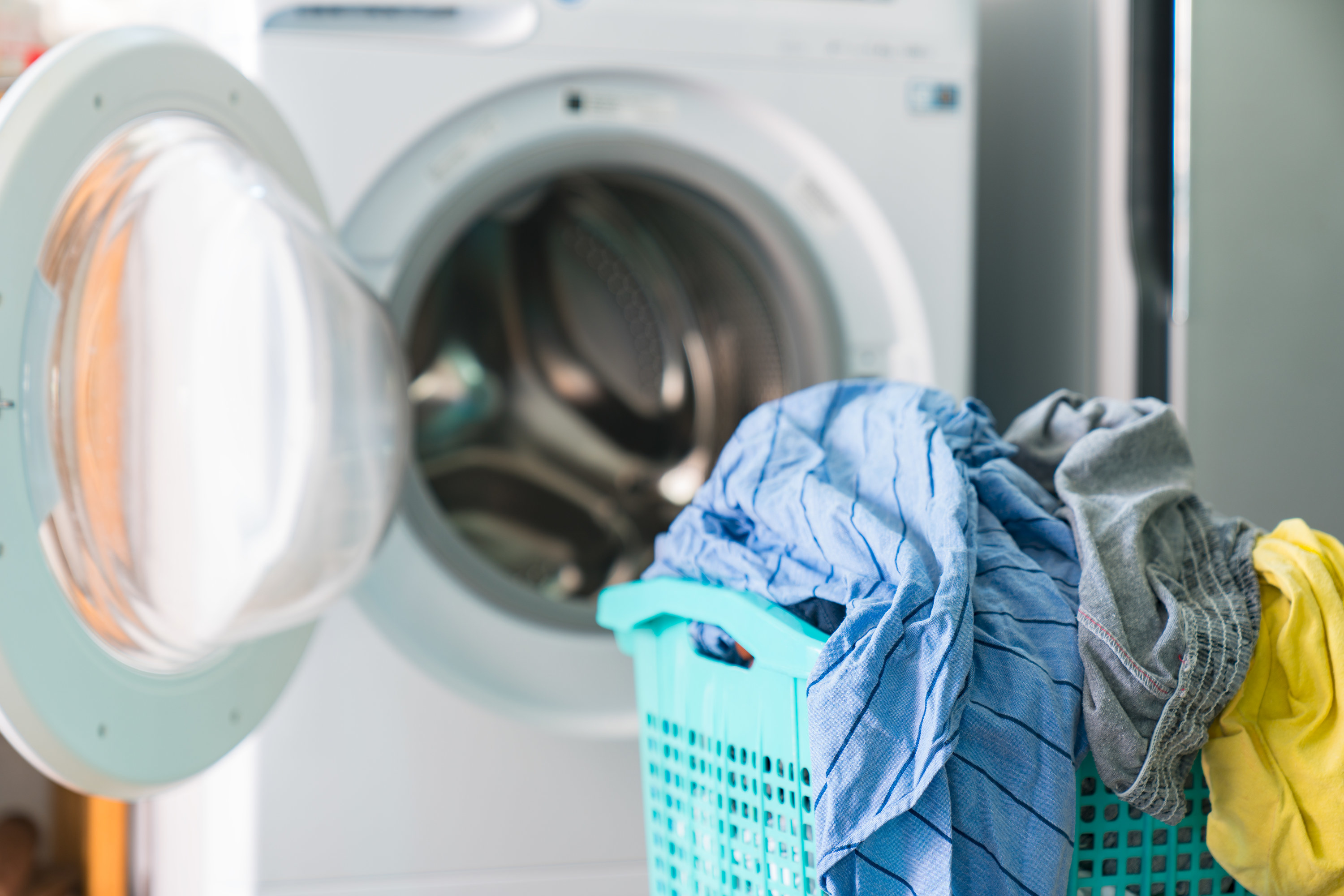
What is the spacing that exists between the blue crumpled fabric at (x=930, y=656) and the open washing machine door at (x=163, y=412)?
0.89 ft

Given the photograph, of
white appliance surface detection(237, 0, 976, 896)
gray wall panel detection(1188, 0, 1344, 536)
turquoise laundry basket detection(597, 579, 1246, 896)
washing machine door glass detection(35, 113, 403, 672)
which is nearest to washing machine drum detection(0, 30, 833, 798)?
washing machine door glass detection(35, 113, 403, 672)

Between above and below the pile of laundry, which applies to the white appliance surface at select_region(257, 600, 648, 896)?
below

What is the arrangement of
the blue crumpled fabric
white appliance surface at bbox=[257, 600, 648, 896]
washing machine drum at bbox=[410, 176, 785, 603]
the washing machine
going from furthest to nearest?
washing machine drum at bbox=[410, 176, 785, 603] → white appliance surface at bbox=[257, 600, 648, 896] → the washing machine → the blue crumpled fabric

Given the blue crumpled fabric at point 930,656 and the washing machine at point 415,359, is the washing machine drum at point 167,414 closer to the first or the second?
the washing machine at point 415,359

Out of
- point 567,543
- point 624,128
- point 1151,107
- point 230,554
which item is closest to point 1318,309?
point 1151,107

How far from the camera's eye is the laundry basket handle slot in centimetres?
50

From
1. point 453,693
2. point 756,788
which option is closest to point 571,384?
point 453,693

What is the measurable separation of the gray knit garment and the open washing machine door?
0.44 meters

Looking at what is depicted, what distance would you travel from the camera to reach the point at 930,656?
0.46 meters

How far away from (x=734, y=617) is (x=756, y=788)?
90 millimetres

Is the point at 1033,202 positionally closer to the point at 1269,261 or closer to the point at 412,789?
the point at 1269,261

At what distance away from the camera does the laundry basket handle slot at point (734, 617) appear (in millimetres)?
496

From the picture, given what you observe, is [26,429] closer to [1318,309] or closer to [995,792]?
[995,792]

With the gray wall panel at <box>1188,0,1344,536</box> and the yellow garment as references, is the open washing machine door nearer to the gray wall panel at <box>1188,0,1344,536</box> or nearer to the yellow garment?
the yellow garment
